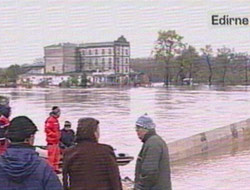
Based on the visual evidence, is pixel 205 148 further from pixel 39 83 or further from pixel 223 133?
pixel 39 83

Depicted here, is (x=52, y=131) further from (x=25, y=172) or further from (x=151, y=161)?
(x=25, y=172)

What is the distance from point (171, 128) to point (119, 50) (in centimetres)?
423

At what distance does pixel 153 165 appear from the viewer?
1.36 meters

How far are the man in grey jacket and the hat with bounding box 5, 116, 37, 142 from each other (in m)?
0.43

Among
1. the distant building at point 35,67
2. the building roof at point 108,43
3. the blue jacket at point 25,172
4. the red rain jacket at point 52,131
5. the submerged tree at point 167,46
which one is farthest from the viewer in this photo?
the red rain jacket at point 52,131

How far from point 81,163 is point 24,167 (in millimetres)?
273

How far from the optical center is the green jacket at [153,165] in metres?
1.36

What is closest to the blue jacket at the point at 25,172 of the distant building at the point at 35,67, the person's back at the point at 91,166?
the person's back at the point at 91,166

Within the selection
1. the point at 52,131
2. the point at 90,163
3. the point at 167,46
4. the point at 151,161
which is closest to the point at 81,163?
the point at 90,163

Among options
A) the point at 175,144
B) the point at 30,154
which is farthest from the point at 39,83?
the point at 30,154

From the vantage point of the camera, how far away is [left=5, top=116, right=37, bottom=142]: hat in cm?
100

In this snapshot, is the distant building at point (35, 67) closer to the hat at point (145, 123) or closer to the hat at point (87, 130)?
the hat at point (145, 123)

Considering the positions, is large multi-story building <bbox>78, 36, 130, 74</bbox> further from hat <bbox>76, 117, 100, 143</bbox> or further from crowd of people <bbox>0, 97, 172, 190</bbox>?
hat <bbox>76, 117, 100, 143</bbox>

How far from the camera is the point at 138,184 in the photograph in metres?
1.43
